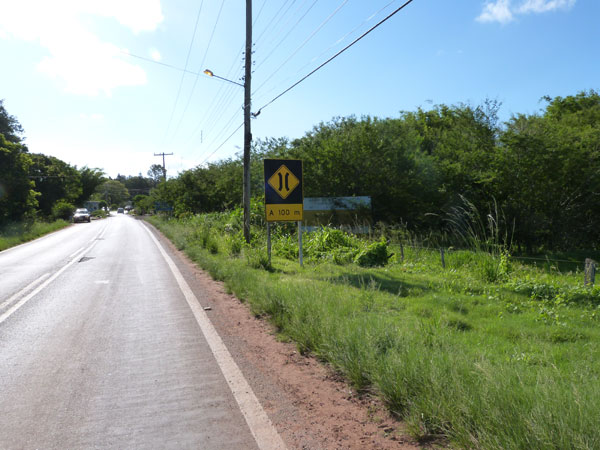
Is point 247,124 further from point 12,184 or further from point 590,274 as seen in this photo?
point 12,184

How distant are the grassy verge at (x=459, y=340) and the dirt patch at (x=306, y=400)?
0.14 m

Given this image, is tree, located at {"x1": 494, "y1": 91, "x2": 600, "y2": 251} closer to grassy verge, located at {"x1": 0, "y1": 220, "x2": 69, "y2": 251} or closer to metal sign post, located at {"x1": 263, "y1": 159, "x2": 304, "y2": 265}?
metal sign post, located at {"x1": 263, "y1": 159, "x2": 304, "y2": 265}

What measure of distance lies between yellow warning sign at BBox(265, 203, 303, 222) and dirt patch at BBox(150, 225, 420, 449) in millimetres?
4700

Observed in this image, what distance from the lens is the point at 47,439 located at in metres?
3.23

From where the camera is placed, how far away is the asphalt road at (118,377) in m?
3.30

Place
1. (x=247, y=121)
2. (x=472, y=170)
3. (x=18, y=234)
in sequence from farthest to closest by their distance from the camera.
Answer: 1. (x=18, y=234)
2. (x=472, y=170)
3. (x=247, y=121)

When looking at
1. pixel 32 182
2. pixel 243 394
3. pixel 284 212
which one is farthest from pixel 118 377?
pixel 32 182

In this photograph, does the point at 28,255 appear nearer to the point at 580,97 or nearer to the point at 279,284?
the point at 279,284

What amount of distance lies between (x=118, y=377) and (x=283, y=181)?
22.7ft

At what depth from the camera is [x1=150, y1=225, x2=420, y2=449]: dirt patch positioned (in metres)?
3.18

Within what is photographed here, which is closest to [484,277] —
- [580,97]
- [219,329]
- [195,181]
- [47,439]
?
[219,329]

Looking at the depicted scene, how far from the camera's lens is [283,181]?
35.1 ft

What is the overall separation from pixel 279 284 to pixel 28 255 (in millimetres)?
14072

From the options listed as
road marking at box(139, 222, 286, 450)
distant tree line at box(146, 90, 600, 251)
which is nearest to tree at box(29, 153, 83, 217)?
distant tree line at box(146, 90, 600, 251)
